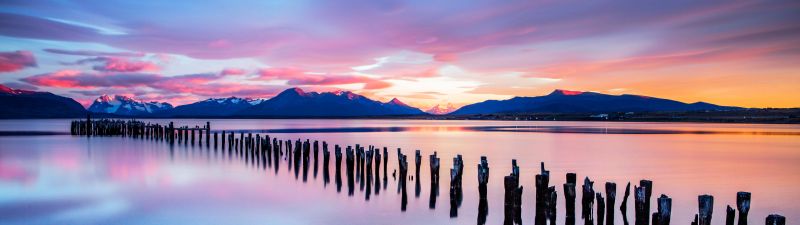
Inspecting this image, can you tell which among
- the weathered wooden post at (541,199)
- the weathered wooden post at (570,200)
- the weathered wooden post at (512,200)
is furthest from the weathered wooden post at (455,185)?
the weathered wooden post at (570,200)

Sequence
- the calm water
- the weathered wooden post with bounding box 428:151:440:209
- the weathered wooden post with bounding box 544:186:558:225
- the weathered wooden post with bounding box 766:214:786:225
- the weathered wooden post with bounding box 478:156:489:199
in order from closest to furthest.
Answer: the weathered wooden post with bounding box 766:214:786:225, the weathered wooden post with bounding box 544:186:558:225, the weathered wooden post with bounding box 478:156:489:199, the calm water, the weathered wooden post with bounding box 428:151:440:209

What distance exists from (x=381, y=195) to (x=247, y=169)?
917cm

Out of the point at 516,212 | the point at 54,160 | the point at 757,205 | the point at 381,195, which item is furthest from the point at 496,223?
the point at 54,160

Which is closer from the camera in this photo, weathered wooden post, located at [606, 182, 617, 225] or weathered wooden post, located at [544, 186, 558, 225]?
weathered wooden post, located at [606, 182, 617, 225]

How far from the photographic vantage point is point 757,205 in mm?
14938

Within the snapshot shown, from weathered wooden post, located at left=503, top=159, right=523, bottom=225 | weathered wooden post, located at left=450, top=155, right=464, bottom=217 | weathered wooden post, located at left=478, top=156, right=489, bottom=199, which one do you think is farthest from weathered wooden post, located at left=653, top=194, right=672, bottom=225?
weathered wooden post, located at left=450, top=155, right=464, bottom=217

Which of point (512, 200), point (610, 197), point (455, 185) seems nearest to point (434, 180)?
point (455, 185)

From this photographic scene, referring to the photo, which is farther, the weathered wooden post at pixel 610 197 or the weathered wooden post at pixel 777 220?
the weathered wooden post at pixel 610 197

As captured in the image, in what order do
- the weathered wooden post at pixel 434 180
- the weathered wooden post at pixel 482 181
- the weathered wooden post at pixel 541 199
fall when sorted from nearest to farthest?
1. the weathered wooden post at pixel 541 199
2. the weathered wooden post at pixel 482 181
3. the weathered wooden post at pixel 434 180

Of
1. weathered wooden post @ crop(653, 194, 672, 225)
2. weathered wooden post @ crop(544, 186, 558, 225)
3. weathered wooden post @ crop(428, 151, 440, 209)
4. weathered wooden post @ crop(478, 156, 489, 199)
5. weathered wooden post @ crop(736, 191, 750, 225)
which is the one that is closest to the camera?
weathered wooden post @ crop(736, 191, 750, 225)

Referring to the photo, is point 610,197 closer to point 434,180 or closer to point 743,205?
point 743,205

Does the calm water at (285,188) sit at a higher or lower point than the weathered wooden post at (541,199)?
lower

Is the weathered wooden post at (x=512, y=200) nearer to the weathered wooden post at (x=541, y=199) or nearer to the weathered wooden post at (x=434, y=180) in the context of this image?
the weathered wooden post at (x=541, y=199)

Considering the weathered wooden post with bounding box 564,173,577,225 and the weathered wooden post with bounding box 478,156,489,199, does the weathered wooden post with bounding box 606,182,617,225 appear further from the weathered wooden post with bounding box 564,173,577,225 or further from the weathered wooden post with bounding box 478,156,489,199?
the weathered wooden post with bounding box 478,156,489,199
